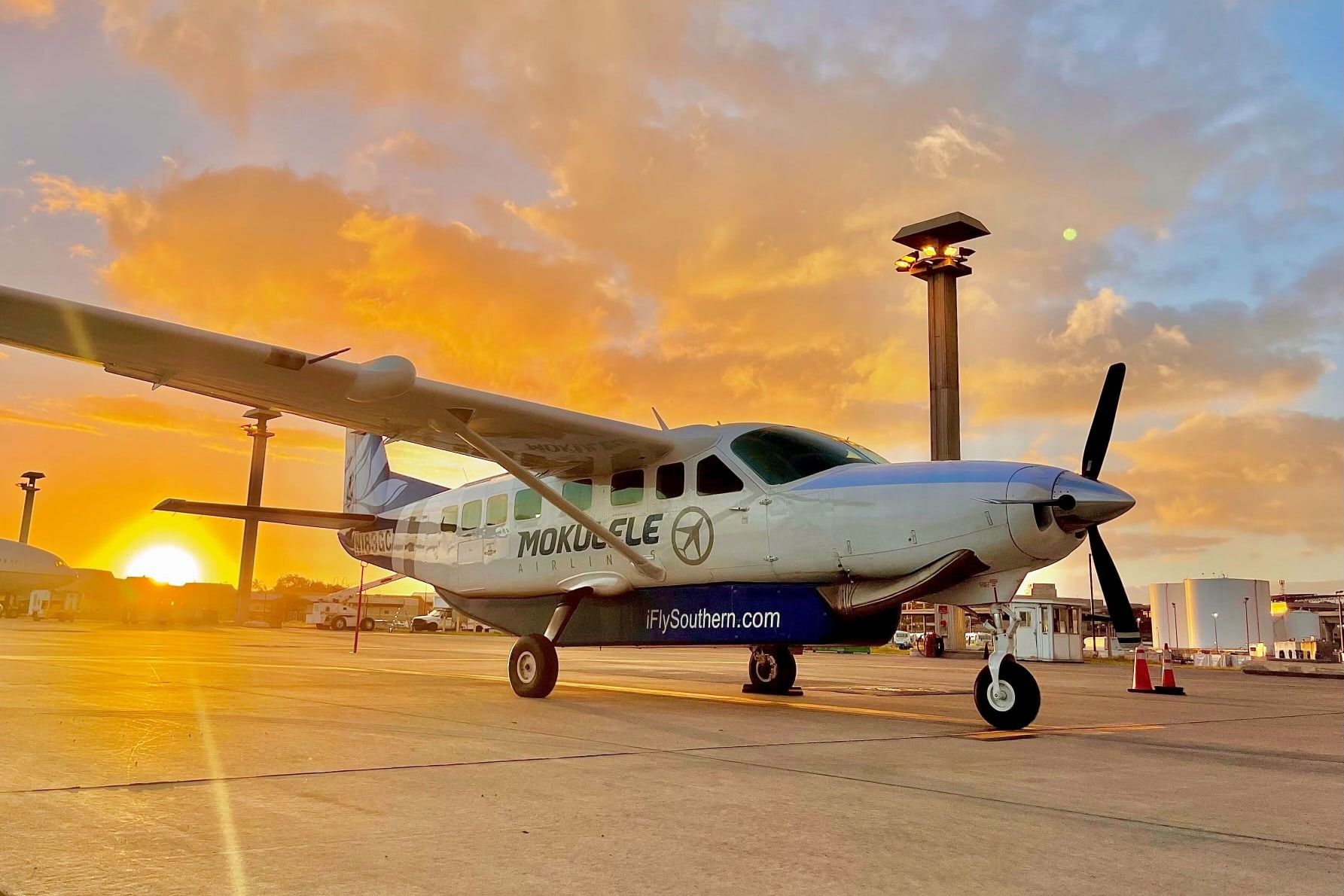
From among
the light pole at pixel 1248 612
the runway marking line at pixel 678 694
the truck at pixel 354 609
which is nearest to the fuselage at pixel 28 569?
the truck at pixel 354 609

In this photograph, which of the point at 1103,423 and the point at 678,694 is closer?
the point at 1103,423

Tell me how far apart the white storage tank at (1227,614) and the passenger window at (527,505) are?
80093mm

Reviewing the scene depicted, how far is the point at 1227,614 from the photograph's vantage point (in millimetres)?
78250

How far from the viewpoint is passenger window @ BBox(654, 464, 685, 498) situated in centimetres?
1012

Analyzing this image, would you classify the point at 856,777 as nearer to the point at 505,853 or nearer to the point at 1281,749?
the point at 505,853

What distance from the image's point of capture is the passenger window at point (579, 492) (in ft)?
36.2

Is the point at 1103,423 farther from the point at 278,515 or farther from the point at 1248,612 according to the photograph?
the point at 1248,612

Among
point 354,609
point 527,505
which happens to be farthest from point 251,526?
point 527,505

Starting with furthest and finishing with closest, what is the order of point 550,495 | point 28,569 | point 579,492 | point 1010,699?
point 28,569 < point 579,492 < point 550,495 < point 1010,699

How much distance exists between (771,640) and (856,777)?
13.3ft

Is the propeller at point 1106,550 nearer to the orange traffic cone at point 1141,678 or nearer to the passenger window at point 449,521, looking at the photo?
the orange traffic cone at point 1141,678

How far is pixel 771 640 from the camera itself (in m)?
9.02

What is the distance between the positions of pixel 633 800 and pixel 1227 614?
294ft

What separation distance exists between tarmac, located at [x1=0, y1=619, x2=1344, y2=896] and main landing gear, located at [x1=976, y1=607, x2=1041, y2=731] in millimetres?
172
